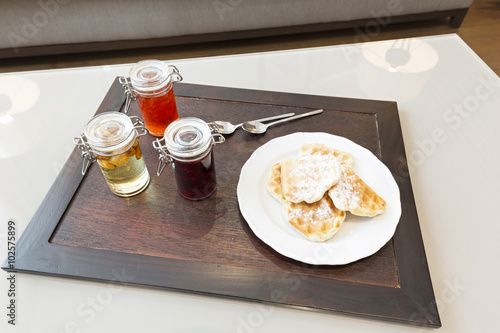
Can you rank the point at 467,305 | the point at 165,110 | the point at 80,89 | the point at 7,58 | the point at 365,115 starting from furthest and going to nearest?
the point at 7,58, the point at 80,89, the point at 365,115, the point at 165,110, the point at 467,305

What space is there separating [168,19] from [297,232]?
1582 millimetres

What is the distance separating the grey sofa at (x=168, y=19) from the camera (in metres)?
1.83

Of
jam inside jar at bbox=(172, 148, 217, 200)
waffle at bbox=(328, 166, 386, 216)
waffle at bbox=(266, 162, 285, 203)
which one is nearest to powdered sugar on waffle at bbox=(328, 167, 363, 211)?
waffle at bbox=(328, 166, 386, 216)

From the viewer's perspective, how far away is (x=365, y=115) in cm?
98

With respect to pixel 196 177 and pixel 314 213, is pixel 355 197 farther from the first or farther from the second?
pixel 196 177

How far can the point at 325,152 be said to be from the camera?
32.5 inches

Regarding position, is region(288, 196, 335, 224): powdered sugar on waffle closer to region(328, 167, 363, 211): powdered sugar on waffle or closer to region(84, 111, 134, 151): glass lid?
region(328, 167, 363, 211): powdered sugar on waffle

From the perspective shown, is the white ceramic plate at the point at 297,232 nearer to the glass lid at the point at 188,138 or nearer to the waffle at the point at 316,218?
the waffle at the point at 316,218

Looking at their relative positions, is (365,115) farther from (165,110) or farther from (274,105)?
(165,110)

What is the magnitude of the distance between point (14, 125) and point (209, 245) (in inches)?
28.0

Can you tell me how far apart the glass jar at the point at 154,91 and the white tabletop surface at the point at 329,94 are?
0.26m

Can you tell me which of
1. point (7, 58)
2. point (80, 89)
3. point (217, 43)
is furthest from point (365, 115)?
point (7, 58)

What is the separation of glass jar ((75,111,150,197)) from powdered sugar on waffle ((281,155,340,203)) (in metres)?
0.32

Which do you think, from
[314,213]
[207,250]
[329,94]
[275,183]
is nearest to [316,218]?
[314,213]
